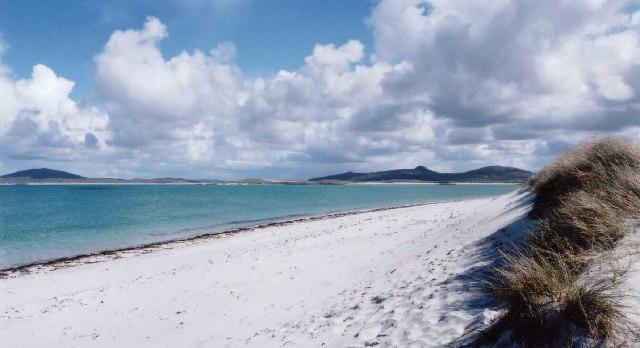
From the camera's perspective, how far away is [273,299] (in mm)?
12109

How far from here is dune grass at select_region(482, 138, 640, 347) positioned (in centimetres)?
453

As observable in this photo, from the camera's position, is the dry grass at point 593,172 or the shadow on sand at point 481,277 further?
the dry grass at point 593,172

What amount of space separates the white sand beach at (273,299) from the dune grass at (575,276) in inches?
36.8

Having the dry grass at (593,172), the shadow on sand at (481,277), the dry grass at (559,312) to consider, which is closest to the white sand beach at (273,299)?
the shadow on sand at (481,277)

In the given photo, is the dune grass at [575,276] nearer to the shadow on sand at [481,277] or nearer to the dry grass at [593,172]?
the dry grass at [593,172]

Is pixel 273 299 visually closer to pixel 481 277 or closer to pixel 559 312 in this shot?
pixel 481 277

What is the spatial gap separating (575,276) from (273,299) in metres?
8.39

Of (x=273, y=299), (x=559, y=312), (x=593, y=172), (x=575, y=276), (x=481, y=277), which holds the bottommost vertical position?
(x=273, y=299)

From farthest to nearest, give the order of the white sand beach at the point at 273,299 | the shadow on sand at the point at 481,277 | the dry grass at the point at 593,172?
the dry grass at the point at 593,172 → the white sand beach at the point at 273,299 → the shadow on sand at the point at 481,277

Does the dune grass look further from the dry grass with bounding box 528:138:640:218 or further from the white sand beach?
the white sand beach

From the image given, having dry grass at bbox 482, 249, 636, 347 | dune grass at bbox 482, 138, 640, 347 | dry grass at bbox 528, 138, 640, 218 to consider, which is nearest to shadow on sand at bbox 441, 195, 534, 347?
dune grass at bbox 482, 138, 640, 347

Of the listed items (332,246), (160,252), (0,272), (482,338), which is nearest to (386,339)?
(482,338)

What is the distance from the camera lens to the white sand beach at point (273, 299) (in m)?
7.53

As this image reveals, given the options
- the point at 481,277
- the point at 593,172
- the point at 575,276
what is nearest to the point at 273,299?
the point at 481,277
